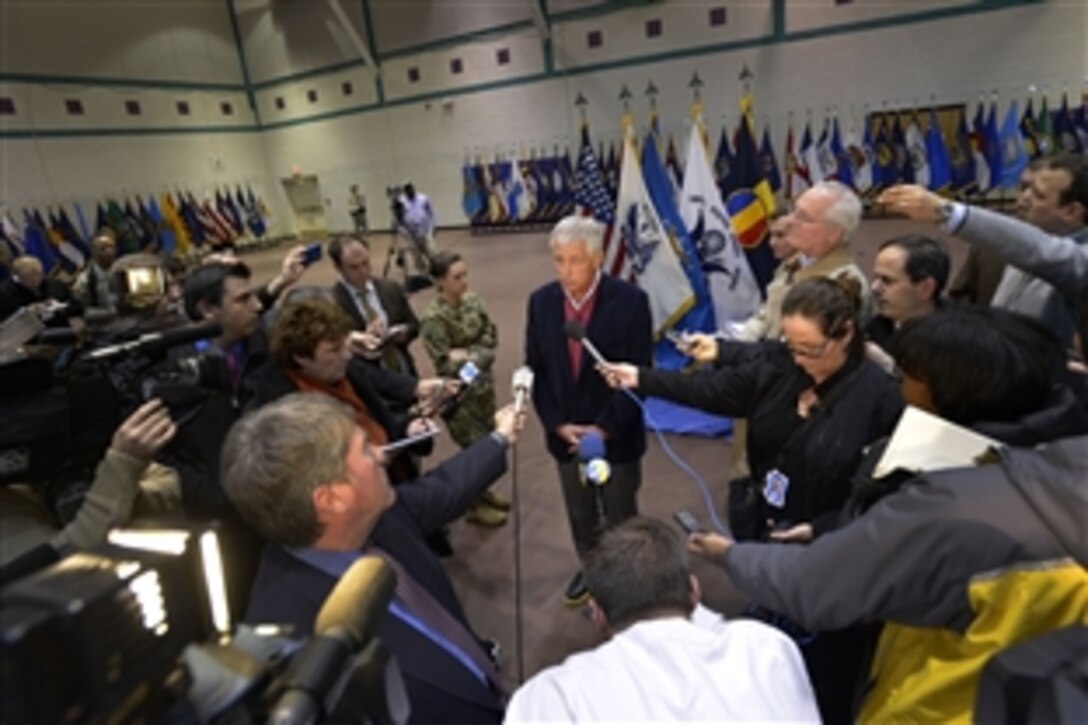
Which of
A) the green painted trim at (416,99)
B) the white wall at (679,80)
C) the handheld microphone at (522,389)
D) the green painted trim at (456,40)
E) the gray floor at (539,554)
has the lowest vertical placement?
the gray floor at (539,554)

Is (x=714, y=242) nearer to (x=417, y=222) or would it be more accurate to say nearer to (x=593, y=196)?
(x=593, y=196)

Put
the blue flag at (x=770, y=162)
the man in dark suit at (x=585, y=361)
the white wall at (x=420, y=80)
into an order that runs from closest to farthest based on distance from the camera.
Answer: the man in dark suit at (x=585, y=361), the white wall at (x=420, y=80), the blue flag at (x=770, y=162)

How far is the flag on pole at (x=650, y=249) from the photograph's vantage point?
15.5 feet

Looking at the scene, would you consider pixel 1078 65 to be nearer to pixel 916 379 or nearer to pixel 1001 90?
pixel 1001 90

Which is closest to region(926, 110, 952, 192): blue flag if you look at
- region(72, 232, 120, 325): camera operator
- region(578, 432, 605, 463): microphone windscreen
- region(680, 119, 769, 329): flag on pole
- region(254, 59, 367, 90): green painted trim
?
A: region(680, 119, 769, 329): flag on pole

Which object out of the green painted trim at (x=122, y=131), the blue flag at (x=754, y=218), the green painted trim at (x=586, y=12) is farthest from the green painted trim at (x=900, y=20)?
the green painted trim at (x=122, y=131)

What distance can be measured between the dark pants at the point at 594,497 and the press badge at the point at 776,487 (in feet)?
2.63

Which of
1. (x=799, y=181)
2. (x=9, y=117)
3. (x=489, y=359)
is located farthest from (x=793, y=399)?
(x=9, y=117)

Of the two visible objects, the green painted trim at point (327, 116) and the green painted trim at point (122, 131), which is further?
the green painted trim at point (327, 116)

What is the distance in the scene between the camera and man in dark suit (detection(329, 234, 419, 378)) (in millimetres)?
3354

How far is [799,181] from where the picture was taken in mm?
11578

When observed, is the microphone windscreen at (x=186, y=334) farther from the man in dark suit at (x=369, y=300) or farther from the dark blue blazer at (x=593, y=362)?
the man in dark suit at (x=369, y=300)

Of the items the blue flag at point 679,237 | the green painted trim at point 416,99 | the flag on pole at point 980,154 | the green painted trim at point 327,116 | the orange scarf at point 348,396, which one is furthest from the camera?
the green painted trim at point 327,116

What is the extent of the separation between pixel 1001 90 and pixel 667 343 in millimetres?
9840
